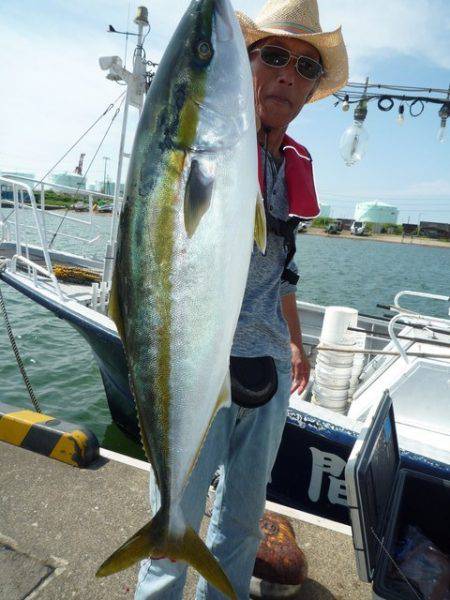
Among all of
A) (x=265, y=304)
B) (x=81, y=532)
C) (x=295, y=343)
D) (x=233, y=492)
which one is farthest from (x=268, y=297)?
(x=81, y=532)

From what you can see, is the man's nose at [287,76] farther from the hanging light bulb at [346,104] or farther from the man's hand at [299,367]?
the hanging light bulb at [346,104]

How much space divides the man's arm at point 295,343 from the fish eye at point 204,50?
122cm

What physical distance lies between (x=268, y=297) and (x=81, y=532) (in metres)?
1.98

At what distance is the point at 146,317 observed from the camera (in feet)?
4.38

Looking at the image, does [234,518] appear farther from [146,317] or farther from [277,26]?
[277,26]

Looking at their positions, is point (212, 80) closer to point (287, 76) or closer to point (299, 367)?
point (287, 76)

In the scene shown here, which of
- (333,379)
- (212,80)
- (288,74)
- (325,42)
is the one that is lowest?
(333,379)

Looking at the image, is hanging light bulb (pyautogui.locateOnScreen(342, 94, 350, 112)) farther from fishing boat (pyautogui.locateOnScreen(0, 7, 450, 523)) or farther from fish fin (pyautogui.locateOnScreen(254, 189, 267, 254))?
fish fin (pyautogui.locateOnScreen(254, 189, 267, 254))

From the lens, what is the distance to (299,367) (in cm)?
236

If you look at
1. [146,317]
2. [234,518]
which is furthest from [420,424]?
[146,317]

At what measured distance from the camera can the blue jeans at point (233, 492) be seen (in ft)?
6.03

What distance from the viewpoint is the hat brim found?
5.82 ft

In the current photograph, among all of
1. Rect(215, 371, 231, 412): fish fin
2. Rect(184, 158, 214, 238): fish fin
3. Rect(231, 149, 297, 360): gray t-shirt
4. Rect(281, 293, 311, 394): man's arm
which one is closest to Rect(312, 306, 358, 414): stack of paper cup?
Rect(281, 293, 311, 394): man's arm

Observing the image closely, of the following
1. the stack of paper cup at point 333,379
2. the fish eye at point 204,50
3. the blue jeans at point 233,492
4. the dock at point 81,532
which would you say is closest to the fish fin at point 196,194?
the fish eye at point 204,50
